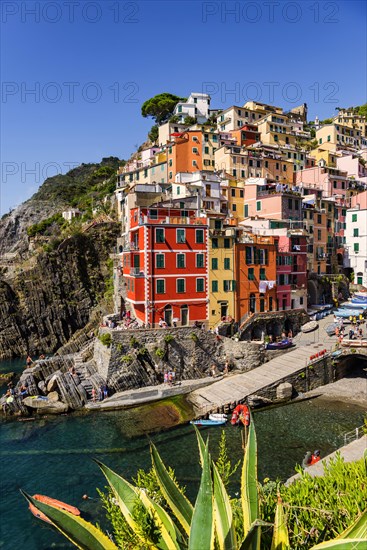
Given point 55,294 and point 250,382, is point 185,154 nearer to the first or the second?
point 55,294

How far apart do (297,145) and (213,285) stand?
56.4 meters

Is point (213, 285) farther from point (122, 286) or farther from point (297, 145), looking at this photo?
point (297, 145)

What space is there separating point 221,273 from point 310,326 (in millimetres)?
11890

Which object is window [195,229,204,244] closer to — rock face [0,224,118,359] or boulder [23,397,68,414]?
boulder [23,397,68,414]

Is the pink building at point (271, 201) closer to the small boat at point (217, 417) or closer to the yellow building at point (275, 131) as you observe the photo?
the yellow building at point (275, 131)

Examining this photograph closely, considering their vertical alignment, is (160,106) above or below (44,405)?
above

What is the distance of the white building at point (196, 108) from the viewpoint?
87812mm

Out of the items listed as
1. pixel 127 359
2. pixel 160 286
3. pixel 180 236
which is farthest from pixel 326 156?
pixel 127 359

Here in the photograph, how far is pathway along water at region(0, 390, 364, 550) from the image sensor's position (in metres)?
18.2

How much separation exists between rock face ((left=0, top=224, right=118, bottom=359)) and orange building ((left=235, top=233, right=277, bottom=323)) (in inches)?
1179

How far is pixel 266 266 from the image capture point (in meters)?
38.9

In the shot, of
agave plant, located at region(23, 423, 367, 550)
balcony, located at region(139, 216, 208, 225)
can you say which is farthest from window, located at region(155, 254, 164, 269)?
agave plant, located at region(23, 423, 367, 550)

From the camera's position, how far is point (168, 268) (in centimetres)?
3431

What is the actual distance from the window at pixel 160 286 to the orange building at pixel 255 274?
25.7 feet
